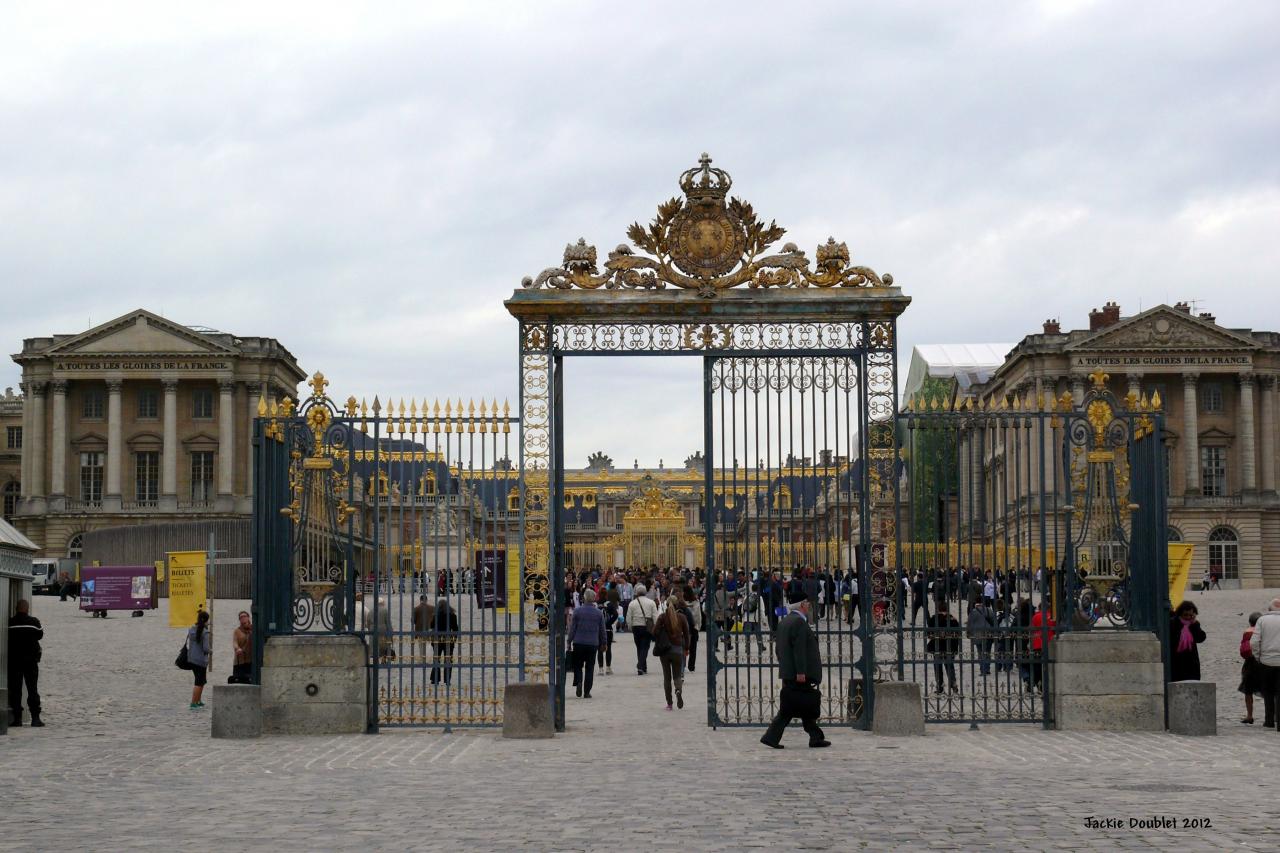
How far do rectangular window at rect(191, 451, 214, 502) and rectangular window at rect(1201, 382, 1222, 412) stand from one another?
148 ft

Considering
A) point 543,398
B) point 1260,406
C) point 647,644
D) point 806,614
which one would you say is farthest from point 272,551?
point 1260,406

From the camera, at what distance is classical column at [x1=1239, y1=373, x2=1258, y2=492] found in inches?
2837

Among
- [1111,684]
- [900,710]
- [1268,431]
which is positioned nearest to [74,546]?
[1268,431]

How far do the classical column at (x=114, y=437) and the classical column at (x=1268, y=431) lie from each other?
170 feet

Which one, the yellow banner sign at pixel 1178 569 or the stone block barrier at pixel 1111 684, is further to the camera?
the yellow banner sign at pixel 1178 569

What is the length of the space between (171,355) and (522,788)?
234ft

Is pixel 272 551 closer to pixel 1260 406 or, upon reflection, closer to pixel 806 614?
pixel 806 614

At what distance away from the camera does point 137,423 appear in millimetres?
80375

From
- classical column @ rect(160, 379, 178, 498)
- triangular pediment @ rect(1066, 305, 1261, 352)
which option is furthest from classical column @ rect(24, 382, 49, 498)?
triangular pediment @ rect(1066, 305, 1261, 352)

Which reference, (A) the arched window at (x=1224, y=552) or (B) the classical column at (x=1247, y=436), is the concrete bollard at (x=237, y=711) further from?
(B) the classical column at (x=1247, y=436)

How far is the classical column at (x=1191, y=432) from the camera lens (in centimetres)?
7100

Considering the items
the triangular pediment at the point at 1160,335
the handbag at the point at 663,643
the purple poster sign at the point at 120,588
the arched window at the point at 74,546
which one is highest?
the triangular pediment at the point at 1160,335

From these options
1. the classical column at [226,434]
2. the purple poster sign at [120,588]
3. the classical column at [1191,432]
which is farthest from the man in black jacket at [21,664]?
the classical column at [226,434]

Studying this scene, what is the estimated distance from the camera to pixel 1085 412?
14.8m
